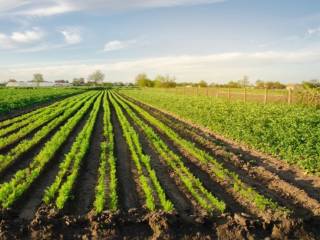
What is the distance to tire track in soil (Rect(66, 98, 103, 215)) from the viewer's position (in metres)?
8.09

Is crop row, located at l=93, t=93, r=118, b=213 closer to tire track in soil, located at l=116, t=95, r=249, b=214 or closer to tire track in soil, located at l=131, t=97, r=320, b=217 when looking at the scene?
tire track in soil, located at l=116, t=95, r=249, b=214

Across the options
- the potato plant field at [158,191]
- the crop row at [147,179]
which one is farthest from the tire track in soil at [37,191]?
the crop row at [147,179]

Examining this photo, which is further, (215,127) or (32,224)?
(215,127)

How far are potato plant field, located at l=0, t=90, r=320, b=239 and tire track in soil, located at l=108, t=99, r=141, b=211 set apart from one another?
0.02m

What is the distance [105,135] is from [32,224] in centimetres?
980

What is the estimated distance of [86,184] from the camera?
383 inches

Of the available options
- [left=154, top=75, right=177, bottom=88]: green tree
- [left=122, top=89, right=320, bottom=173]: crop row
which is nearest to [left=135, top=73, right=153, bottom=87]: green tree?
[left=154, top=75, right=177, bottom=88]: green tree

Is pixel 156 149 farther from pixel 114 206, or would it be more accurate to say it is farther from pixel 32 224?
pixel 32 224

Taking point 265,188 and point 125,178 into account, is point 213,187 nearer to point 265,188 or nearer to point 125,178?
point 265,188

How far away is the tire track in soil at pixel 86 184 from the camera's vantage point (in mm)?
8091

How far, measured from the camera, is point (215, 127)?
18.9 meters

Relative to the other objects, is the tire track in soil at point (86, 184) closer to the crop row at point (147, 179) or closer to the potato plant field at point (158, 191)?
the potato plant field at point (158, 191)

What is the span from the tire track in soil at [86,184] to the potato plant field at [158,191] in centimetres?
2

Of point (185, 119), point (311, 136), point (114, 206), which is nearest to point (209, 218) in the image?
point (114, 206)
